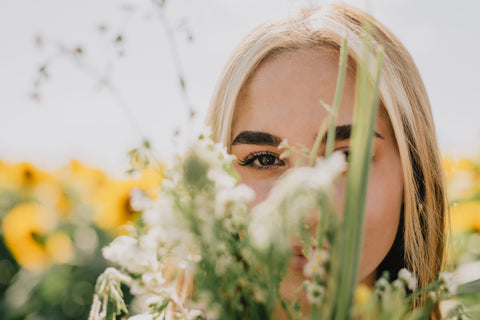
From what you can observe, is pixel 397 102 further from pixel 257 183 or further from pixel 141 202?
pixel 141 202

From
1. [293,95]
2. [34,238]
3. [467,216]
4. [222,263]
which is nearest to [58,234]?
[34,238]

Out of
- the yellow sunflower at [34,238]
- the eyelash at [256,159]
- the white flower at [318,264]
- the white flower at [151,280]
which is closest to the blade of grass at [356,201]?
the white flower at [318,264]

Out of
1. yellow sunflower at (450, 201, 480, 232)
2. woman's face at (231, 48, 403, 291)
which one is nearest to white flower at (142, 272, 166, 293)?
woman's face at (231, 48, 403, 291)

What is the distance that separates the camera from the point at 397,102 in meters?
1.11

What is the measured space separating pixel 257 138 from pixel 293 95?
118 mm

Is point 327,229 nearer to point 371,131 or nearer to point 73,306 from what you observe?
point 371,131

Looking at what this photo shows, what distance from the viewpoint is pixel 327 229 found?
13.6 inches

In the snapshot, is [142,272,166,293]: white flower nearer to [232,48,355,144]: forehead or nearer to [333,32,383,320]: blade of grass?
[333,32,383,320]: blade of grass

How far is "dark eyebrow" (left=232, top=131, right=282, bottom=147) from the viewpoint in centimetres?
96

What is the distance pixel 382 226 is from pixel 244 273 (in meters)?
0.67

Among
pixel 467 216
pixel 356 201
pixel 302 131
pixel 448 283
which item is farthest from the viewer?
pixel 467 216

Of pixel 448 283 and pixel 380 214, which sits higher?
pixel 448 283

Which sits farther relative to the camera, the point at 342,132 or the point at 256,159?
the point at 256,159

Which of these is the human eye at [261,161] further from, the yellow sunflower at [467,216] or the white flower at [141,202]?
the yellow sunflower at [467,216]
